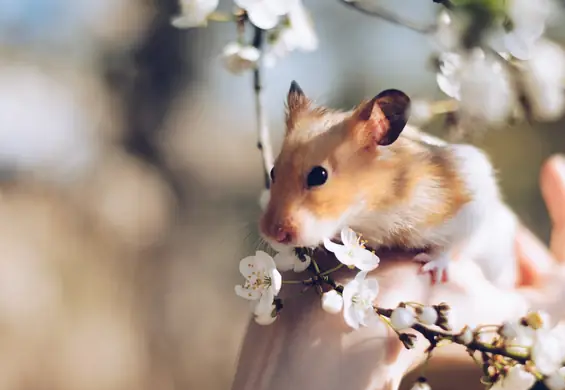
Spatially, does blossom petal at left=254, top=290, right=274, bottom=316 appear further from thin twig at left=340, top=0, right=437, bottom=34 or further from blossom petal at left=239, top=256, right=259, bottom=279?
thin twig at left=340, top=0, right=437, bottom=34

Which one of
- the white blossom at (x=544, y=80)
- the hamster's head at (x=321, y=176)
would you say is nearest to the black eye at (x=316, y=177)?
the hamster's head at (x=321, y=176)

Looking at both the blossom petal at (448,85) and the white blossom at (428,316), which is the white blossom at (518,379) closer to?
the white blossom at (428,316)

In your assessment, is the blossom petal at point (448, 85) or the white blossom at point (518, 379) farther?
the blossom petal at point (448, 85)

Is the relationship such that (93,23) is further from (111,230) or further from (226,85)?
(111,230)

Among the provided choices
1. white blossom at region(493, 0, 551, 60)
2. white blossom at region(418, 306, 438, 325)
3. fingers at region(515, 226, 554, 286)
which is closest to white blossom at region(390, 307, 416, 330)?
white blossom at region(418, 306, 438, 325)

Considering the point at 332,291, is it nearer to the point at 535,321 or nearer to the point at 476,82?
the point at 535,321
